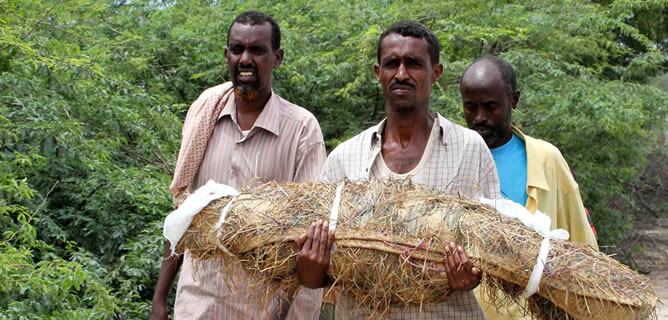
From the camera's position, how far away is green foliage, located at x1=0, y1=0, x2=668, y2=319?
5711 millimetres

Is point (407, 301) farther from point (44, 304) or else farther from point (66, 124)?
point (66, 124)

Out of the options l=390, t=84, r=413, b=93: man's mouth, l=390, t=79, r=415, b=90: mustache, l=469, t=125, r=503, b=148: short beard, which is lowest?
l=469, t=125, r=503, b=148: short beard

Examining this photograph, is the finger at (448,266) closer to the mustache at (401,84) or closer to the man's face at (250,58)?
the mustache at (401,84)

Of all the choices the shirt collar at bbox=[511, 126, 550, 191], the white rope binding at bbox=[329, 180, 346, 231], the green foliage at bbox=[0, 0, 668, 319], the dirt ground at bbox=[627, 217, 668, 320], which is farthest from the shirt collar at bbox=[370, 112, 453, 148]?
the dirt ground at bbox=[627, 217, 668, 320]

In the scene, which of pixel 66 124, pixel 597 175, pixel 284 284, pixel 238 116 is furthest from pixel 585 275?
pixel 597 175

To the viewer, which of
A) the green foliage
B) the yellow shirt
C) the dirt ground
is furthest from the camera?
the dirt ground

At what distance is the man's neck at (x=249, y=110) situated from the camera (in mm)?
4125

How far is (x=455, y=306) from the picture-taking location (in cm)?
347

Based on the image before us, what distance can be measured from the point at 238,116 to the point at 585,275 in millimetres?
1601

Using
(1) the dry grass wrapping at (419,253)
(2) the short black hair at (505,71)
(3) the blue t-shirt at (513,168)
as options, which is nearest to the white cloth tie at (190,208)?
(1) the dry grass wrapping at (419,253)

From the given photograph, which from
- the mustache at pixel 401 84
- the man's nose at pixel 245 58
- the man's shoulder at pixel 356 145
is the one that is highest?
the mustache at pixel 401 84

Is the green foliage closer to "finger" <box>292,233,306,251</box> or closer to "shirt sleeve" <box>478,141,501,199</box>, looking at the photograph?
"finger" <box>292,233,306,251</box>

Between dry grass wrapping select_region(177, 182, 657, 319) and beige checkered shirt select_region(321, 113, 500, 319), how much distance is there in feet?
0.58

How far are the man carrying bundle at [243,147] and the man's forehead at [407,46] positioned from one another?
2.02ft
